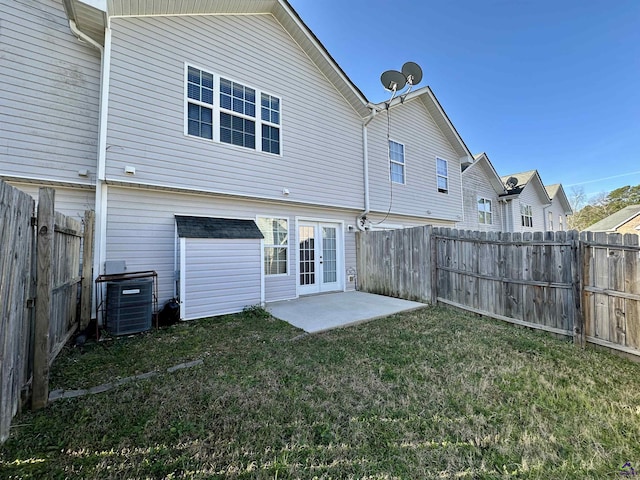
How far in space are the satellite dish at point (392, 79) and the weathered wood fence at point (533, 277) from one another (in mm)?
4848

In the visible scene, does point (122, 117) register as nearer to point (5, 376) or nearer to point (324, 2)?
point (5, 376)

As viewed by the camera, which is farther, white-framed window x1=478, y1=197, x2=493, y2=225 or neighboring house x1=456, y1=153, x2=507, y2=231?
white-framed window x1=478, y1=197, x2=493, y2=225

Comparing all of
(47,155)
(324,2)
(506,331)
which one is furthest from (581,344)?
(324,2)

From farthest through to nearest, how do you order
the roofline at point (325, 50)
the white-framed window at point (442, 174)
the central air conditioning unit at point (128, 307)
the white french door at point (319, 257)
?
the white-framed window at point (442, 174) → the white french door at point (319, 257) → the roofline at point (325, 50) → the central air conditioning unit at point (128, 307)

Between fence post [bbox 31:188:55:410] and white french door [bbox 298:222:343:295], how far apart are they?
18.3 ft

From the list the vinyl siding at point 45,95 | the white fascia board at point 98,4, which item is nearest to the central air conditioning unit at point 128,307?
the vinyl siding at point 45,95

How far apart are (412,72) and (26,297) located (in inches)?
405

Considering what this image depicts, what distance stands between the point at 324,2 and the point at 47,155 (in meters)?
8.87

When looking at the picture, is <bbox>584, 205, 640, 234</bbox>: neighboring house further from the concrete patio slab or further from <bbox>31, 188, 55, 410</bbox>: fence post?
<bbox>31, 188, 55, 410</bbox>: fence post

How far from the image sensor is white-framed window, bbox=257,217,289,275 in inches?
281

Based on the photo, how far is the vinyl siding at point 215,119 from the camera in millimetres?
5312

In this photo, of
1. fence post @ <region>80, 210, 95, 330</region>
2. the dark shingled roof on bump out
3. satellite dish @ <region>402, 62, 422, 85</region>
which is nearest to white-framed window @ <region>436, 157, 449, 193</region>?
satellite dish @ <region>402, 62, 422, 85</region>

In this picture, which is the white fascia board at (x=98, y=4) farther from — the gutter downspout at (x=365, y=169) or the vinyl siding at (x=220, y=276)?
the gutter downspout at (x=365, y=169)

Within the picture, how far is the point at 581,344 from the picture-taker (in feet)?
13.4
